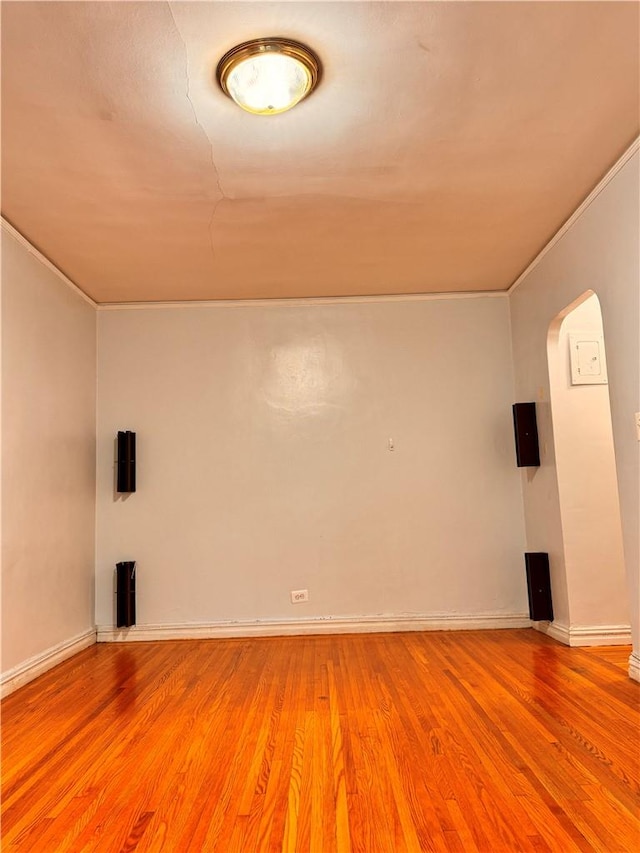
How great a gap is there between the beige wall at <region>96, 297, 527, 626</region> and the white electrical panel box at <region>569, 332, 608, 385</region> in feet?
2.76

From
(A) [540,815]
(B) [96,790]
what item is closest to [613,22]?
(A) [540,815]

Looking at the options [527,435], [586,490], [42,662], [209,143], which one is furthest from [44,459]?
[586,490]

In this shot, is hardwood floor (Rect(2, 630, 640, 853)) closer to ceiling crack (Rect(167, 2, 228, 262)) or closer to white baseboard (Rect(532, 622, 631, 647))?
white baseboard (Rect(532, 622, 631, 647))

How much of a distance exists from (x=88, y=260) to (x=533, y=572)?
378 centimetres

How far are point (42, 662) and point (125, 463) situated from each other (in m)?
1.56

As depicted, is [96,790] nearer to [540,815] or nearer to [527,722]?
[540,815]

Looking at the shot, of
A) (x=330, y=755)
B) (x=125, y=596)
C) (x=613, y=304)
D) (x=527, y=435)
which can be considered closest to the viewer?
(x=330, y=755)

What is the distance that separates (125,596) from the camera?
15.3 feet

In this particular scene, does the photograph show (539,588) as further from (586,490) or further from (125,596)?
(125,596)

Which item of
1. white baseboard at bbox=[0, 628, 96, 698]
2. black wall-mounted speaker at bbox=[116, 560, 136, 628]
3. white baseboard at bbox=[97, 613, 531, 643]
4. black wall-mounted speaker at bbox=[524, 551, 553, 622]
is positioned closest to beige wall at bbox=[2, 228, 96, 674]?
white baseboard at bbox=[0, 628, 96, 698]

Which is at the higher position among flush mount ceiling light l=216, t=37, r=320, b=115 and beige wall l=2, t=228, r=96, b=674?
flush mount ceiling light l=216, t=37, r=320, b=115

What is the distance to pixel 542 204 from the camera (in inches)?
143

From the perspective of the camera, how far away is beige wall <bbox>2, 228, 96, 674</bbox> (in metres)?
3.54

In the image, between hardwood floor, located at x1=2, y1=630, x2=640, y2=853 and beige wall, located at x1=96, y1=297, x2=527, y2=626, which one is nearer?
hardwood floor, located at x1=2, y1=630, x2=640, y2=853
